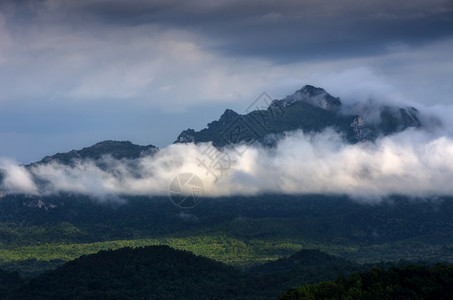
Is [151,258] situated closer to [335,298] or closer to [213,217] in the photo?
[335,298]

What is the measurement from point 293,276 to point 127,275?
1111 inches

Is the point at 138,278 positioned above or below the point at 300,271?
above

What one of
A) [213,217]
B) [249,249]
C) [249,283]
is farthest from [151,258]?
[213,217]

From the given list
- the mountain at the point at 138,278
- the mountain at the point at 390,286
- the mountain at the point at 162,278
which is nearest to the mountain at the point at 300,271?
the mountain at the point at 162,278

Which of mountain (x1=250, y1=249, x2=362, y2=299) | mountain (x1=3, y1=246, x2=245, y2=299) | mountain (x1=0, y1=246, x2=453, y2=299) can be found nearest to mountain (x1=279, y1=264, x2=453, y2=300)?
mountain (x1=0, y1=246, x2=453, y2=299)

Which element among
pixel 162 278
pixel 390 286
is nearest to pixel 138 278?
pixel 162 278

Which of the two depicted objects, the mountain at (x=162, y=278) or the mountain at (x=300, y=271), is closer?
the mountain at (x=300, y=271)

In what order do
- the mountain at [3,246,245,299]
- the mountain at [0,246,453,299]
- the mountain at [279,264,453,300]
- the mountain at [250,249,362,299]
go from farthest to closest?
the mountain at [3,246,245,299] < the mountain at [0,246,453,299] < the mountain at [250,249,362,299] < the mountain at [279,264,453,300]

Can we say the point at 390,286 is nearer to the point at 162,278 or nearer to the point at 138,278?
the point at 162,278

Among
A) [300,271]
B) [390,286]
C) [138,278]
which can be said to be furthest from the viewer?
[138,278]

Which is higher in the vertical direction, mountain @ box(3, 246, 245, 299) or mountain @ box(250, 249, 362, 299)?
mountain @ box(3, 246, 245, 299)

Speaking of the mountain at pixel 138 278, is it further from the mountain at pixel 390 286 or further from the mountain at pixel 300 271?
the mountain at pixel 390 286

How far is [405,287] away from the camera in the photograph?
71.2 meters

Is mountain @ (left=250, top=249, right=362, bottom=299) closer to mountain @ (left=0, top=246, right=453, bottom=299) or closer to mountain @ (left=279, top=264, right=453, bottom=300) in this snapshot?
mountain @ (left=0, top=246, right=453, bottom=299)
